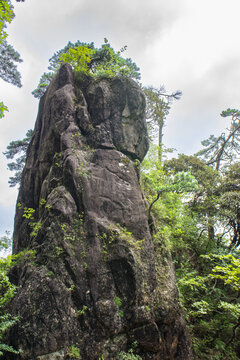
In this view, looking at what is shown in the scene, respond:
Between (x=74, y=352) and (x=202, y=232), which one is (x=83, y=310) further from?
(x=202, y=232)

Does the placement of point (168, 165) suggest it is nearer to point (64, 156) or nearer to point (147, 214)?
point (147, 214)

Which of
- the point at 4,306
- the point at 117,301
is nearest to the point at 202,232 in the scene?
the point at 117,301

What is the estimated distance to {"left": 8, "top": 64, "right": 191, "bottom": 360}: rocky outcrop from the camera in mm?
5090

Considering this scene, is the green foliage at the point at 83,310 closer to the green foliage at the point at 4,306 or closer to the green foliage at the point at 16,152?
the green foliage at the point at 4,306

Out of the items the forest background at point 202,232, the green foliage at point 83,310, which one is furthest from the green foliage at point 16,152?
the green foliage at point 83,310

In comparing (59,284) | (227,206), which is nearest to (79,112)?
(59,284)

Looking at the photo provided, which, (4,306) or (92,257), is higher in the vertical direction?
(92,257)

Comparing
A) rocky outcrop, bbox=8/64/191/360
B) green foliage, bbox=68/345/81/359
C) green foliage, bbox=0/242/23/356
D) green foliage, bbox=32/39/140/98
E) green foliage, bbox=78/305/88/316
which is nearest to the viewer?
green foliage, bbox=0/242/23/356

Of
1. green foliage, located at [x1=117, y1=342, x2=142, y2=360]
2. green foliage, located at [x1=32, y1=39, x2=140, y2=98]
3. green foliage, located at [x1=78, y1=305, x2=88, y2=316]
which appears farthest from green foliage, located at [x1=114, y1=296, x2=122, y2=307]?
green foliage, located at [x1=32, y1=39, x2=140, y2=98]

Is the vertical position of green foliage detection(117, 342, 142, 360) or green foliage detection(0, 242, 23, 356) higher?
green foliage detection(0, 242, 23, 356)

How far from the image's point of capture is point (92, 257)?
614 centimetres

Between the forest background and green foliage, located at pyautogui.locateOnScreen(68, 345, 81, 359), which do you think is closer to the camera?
green foliage, located at pyautogui.locateOnScreen(68, 345, 81, 359)

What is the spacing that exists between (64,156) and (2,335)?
5522 millimetres

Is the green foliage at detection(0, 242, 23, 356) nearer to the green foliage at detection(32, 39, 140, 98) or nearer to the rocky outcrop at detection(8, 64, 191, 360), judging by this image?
the rocky outcrop at detection(8, 64, 191, 360)
